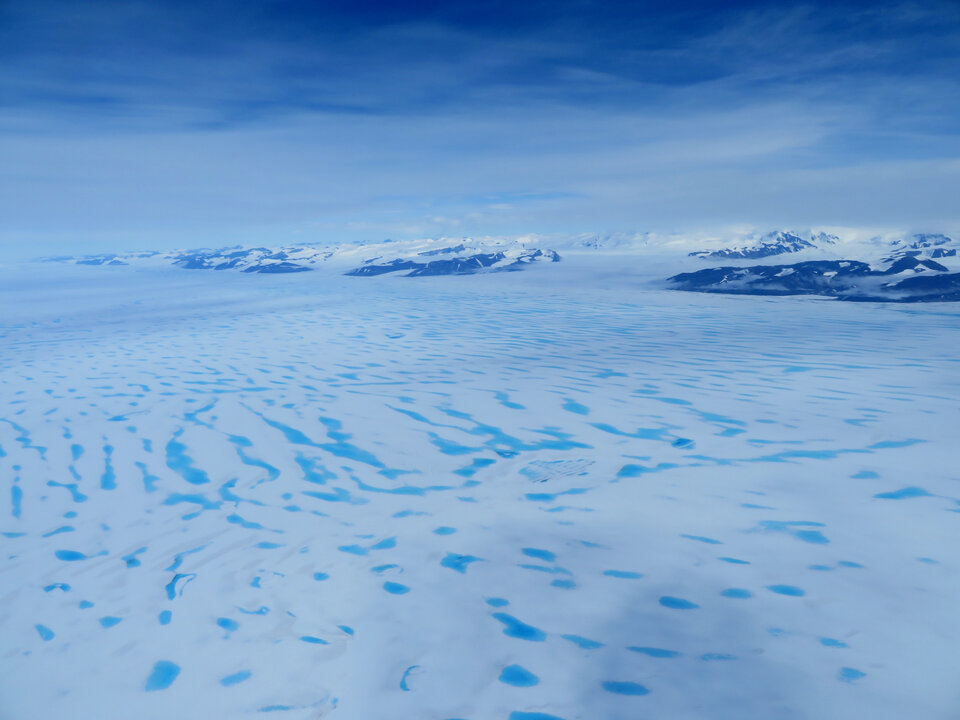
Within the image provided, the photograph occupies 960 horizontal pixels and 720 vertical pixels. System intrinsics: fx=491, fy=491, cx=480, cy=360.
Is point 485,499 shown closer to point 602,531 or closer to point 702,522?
point 602,531

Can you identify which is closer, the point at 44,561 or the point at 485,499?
the point at 44,561


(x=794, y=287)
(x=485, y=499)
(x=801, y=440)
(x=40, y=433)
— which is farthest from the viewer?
(x=794, y=287)

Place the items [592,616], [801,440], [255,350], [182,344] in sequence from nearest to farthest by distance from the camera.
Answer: [592,616] → [801,440] → [255,350] → [182,344]

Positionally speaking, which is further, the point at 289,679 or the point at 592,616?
the point at 592,616

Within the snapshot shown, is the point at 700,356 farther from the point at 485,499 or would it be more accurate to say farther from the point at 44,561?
the point at 44,561

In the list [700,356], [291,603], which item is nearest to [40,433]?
[291,603]

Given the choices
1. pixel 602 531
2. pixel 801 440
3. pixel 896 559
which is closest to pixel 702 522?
pixel 602 531
